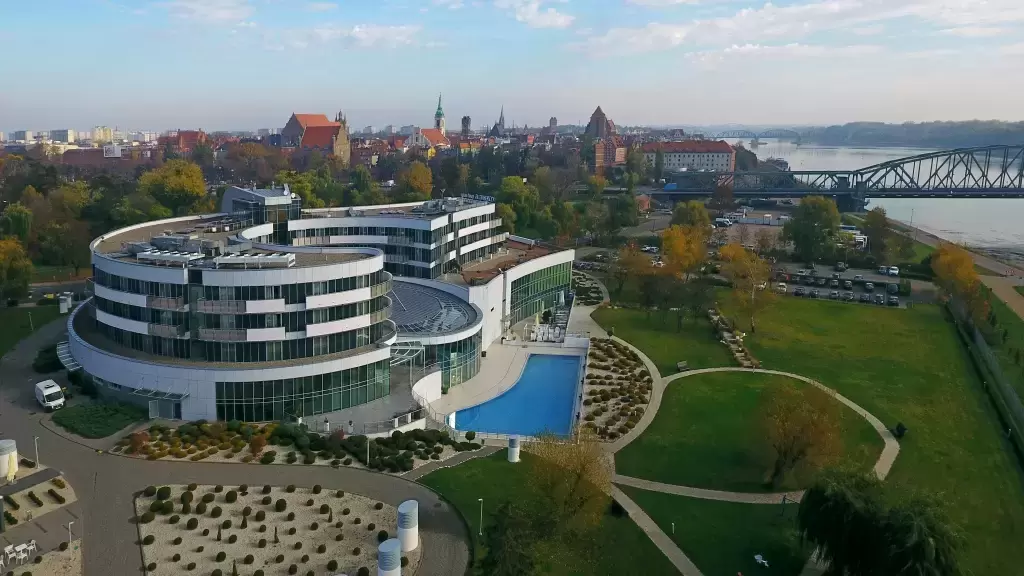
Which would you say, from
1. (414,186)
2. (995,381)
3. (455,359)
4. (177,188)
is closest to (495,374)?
(455,359)

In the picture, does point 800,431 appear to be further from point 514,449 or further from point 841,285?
point 841,285

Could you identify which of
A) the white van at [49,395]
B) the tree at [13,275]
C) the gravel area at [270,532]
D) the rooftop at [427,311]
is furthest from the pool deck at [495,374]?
the tree at [13,275]

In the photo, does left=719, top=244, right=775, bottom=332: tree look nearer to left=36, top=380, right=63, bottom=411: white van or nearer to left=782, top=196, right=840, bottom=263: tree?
left=782, top=196, right=840, bottom=263: tree

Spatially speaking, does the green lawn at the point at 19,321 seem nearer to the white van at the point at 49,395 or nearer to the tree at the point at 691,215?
the white van at the point at 49,395

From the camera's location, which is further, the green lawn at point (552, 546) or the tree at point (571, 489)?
the tree at point (571, 489)

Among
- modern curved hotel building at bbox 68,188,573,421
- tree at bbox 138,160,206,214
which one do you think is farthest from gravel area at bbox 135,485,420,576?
tree at bbox 138,160,206,214

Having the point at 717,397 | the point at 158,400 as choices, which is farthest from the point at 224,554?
the point at 717,397

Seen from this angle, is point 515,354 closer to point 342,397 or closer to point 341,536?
point 342,397
